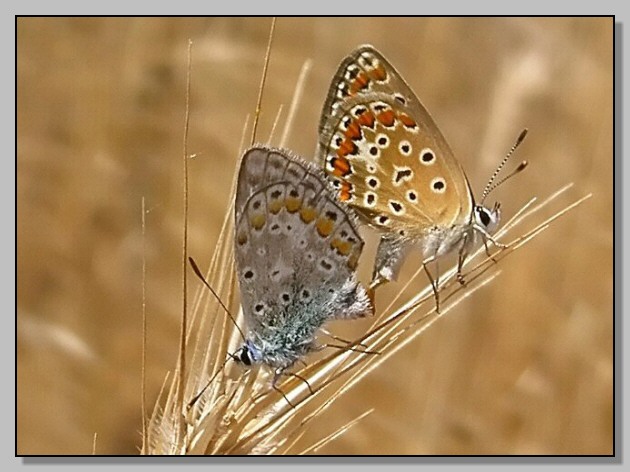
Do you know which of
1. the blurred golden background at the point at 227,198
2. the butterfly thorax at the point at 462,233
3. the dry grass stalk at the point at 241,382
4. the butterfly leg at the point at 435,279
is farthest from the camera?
the blurred golden background at the point at 227,198

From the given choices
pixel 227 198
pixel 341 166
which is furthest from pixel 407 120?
pixel 227 198

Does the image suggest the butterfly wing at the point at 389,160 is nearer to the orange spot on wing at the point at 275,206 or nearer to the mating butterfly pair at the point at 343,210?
the mating butterfly pair at the point at 343,210

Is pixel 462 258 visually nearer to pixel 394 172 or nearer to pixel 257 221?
pixel 394 172

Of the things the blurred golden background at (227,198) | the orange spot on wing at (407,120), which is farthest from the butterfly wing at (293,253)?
the blurred golden background at (227,198)

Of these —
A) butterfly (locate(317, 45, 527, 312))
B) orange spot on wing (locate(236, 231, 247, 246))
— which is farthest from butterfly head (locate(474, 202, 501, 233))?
orange spot on wing (locate(236, 231, 247, 246))

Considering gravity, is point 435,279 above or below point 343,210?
below

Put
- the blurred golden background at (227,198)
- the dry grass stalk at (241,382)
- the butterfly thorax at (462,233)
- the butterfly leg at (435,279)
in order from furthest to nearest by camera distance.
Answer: the blurred golden background at (227,198)
the butterfly thorax at (462,233)
the butterfly leg at (435,279)
the dry grass stalk at (241,382)
